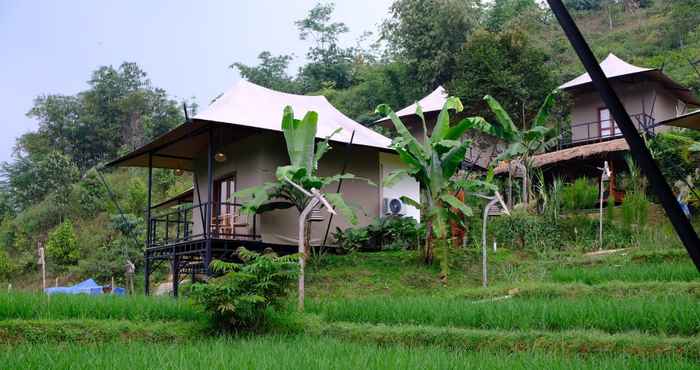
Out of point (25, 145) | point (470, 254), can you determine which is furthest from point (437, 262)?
point (25, 145)

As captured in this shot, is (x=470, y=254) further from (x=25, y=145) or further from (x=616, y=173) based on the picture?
(x=25, y=145)

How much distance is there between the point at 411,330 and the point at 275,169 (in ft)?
23.6

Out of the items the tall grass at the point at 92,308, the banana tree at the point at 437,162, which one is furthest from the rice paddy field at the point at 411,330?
the banana tree at the point at 437,162

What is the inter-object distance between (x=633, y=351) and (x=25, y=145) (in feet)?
134

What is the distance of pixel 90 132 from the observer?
41938mm

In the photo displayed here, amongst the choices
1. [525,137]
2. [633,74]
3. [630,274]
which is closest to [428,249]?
[630,274]

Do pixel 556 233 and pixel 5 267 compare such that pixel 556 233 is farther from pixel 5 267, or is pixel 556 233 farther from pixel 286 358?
pixel 5 267

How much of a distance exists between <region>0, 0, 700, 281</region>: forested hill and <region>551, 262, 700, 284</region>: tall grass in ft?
36.3

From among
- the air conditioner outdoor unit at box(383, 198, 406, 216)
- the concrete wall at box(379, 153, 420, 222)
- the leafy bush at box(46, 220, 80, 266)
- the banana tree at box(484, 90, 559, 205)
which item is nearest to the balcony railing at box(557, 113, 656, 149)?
the banana tree at box(484, 90, 559, 205)

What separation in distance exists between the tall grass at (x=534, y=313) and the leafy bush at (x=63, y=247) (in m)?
20.6

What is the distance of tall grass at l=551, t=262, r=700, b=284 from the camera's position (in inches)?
432

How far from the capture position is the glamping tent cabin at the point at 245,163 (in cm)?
1400

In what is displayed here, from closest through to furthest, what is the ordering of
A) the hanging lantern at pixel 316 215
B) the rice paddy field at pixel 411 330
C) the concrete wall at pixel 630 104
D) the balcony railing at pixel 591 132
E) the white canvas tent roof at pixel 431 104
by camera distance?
the rice paddy field at pixel 411 330 → the hanging lantern at pixel 316 215 → the concrete wall at pixel 630 104 → the balcony railing at pixel 591 132 → the white canvas tent roof at pixel 431 104

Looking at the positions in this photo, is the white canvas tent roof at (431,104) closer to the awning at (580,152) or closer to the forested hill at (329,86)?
the forested hill at (329,86)
